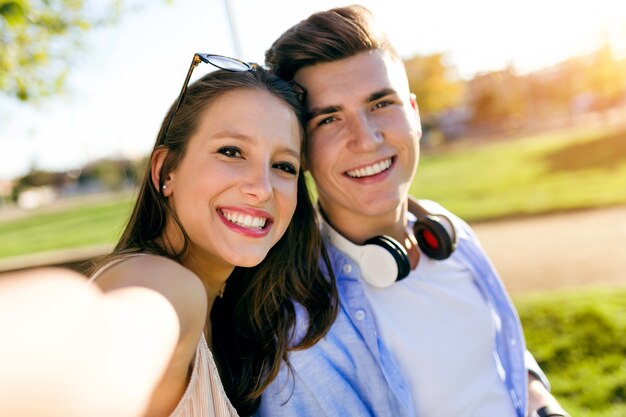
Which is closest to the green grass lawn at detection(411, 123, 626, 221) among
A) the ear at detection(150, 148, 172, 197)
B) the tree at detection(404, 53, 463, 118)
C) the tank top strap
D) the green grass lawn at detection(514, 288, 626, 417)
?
the green grass lawn at detection(514, 288, 626, 417)

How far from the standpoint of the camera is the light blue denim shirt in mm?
2225

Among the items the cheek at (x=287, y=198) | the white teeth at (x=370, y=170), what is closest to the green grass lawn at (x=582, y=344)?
the white teeth at (x=370, y=170)

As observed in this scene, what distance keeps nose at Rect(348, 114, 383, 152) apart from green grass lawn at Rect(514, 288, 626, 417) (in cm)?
259

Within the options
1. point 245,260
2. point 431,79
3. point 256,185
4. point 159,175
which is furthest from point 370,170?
point 431,79

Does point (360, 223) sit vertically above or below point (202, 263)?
below

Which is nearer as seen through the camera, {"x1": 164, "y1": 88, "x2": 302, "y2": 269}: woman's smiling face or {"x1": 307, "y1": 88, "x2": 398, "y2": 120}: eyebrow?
{"x1": 164, "y1": 88, "x2": 302, "y2": 269}: woman's smiling face

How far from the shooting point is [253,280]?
2.51 metres

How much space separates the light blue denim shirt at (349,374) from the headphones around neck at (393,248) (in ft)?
0.21

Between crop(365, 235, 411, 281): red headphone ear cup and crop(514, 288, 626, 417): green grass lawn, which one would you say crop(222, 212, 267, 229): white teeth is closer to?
crop(365, 235, 411, 281): red headphone ear cup

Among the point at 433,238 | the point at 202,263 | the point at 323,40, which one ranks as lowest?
the point at 433,238

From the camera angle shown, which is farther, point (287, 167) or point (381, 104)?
point (381, 104)

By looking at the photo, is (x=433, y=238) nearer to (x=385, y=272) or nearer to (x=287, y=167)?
(x=385, y=272)

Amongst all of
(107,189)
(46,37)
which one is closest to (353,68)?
(46,37)

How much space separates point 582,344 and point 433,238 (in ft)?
9.20
